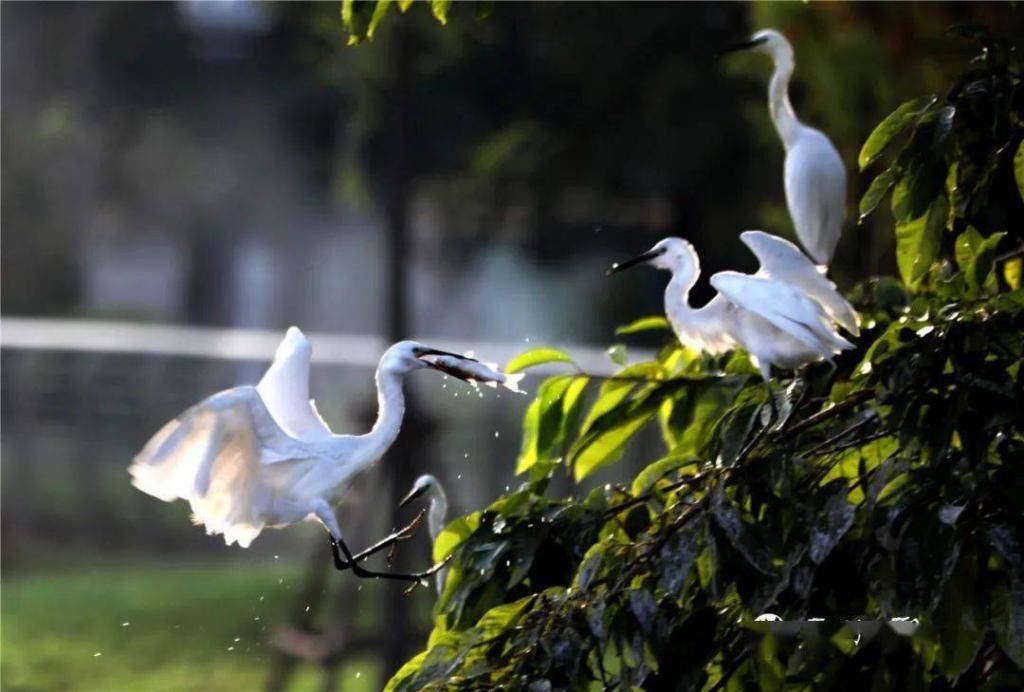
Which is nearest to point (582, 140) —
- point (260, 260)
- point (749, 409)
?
point (260, 260)

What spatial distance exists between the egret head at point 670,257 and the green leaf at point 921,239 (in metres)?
0.57

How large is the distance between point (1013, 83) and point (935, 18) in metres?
2.53

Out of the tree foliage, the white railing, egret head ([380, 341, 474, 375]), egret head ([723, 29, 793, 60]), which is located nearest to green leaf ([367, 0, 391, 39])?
egret head ([380, 341, 474, 375])

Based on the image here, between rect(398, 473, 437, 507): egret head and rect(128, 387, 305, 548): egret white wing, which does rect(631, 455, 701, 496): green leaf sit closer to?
rect(128, 387, 305, 548): egret white wing

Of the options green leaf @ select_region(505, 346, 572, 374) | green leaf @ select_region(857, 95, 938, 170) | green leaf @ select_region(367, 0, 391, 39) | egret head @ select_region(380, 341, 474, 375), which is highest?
green leaf @ select_region(367, 0, 391, 39)

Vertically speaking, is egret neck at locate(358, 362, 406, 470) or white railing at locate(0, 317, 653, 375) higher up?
egret neck at locate(358, 362, 406, 470)

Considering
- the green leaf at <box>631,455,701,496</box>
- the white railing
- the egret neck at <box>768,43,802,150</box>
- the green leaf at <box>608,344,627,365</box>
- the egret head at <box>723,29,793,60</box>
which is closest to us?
the green leaf at <box>631,455,701,496</box>

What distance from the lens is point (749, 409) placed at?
1.46 metres

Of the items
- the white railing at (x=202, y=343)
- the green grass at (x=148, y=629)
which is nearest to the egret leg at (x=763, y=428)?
the green grass at (x=148, y=629)

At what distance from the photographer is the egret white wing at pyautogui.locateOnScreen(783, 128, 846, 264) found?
2732 mm

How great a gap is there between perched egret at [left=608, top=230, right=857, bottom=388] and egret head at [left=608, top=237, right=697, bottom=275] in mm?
112

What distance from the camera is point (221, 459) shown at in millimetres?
1437

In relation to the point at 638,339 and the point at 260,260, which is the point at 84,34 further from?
the point at 638,339

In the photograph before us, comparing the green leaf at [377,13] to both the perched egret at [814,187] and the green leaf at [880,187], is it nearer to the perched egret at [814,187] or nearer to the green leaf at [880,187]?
the green leaf at [880,187]
